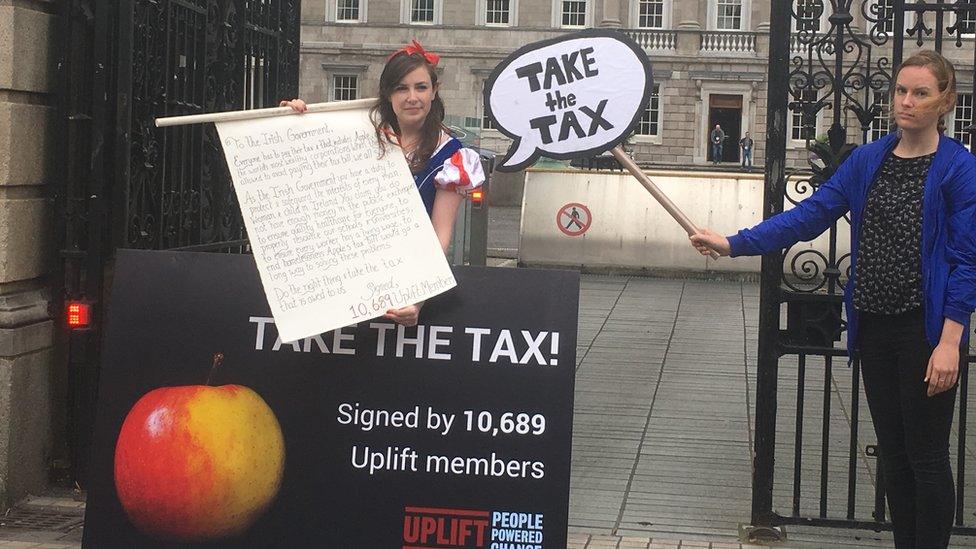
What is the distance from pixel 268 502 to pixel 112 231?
2.47 metres

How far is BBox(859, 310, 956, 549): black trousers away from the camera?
4484mm

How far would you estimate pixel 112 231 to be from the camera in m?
6.31

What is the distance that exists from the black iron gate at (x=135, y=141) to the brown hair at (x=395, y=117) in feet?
7.49

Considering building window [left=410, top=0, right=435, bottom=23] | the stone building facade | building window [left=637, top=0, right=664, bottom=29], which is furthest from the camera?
building window [left=410, top=0, right=435, bottom=23]

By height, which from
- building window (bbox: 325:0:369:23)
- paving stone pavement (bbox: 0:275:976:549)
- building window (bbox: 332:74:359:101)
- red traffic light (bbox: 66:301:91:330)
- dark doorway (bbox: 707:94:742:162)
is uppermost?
building window (bbox: 325:0:369:23)

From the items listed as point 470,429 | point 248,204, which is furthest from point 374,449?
point 248,204

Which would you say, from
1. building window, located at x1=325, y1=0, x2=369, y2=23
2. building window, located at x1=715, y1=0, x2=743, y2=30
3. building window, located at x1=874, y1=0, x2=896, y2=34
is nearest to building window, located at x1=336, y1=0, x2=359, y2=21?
building window, located at x1=325, y1=0, x2=369, y2=23

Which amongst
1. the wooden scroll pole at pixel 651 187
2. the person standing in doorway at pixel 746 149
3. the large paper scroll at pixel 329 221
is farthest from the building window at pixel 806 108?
the person standing in doorway at pixel 746 149

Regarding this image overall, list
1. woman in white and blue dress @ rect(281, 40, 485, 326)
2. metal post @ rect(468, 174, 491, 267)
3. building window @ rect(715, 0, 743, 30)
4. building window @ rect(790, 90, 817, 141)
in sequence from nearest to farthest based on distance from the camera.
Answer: woman in white and blue dress @ rect(281, 40, 485, 326), building window @ rect(790, 90, 817, 141), metal post @ rect(468, 174, 491, 267), building window @ rect(715, 0, 743, 30)

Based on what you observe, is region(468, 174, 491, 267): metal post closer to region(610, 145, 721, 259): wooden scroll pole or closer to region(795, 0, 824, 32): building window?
region(795, 0, 824, 32): building window

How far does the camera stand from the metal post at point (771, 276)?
5.71 metres

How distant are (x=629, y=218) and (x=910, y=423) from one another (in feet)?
44.7

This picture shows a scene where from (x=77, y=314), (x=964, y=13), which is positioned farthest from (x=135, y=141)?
(x=964, y=13)

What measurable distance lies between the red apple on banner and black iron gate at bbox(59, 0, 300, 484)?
217 cm
